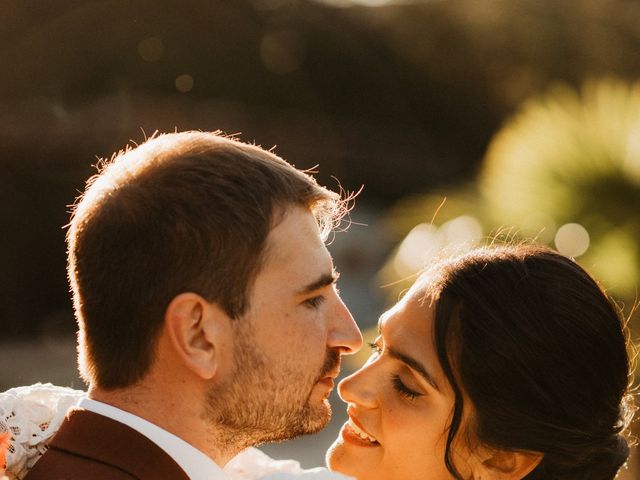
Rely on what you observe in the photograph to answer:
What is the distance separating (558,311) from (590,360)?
0.19 metres

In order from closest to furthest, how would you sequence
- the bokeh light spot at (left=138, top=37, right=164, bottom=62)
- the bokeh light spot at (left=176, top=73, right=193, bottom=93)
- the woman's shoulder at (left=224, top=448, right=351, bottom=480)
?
the woman's shoulder at (left=224, top=448, right=351, bottom=480) < the bokeh light spot at (left=138, top=37, right=164, bottom=62) < the bokeh light spot at (left=176, top=73, right=193, bottom=93)

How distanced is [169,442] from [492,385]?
3.56ft

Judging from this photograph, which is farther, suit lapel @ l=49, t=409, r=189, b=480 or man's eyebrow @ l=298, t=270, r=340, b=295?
man's eyebrow @ l=298, t=270, r=340, b=295

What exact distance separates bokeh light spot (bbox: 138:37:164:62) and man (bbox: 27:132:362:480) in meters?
9.70

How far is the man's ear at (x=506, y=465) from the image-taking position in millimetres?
2945

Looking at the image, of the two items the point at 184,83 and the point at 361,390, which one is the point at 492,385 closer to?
the point at 361,390

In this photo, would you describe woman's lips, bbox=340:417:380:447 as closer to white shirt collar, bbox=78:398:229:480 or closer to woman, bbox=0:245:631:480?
woman, bbox=0:245:631:480

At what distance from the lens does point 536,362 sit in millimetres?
2926

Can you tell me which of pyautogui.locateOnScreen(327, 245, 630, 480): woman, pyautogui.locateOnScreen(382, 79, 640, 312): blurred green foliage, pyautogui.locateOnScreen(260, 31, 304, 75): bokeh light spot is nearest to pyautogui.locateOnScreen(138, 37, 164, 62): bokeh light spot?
pyautogui.locateOnScreen(260, 31, 304, 75): bokeh light spot

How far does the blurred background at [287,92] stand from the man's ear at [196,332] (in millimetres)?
6676

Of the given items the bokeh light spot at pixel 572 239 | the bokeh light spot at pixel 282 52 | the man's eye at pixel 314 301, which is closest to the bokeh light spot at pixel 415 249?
the bokeh light spot at pixel 572 239

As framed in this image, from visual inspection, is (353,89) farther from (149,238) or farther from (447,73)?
(149,238)

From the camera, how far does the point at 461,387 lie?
292cm

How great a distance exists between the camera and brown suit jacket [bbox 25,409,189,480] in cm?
221
